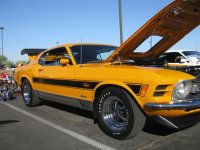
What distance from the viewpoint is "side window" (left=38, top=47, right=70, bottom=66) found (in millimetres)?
5934

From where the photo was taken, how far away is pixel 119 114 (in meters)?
4.36

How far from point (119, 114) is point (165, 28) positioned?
2.01 metres

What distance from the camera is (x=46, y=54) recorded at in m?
6.73

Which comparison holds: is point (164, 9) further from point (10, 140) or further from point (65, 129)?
point (10, 140)

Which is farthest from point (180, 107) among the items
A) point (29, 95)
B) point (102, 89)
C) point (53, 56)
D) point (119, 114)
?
point (29, 95)

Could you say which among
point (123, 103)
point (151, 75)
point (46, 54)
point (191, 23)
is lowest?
point (123, 103)

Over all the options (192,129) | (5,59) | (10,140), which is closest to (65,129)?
(10,140)

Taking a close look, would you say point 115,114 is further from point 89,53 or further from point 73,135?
point 89,53

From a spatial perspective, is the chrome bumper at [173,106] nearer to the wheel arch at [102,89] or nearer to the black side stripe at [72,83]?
the wheel arch at [102,89]

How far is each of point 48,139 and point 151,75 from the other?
6.00 ft

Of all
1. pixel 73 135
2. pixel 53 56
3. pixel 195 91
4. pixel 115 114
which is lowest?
pixel 73 135

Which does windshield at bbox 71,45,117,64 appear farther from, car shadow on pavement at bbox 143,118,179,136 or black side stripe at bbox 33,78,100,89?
car shadow on pavement at bbox 143,118,179,136

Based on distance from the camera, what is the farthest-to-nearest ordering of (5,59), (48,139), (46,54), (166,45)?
(5,59) → (46,54) → (166,45) → (48,139)

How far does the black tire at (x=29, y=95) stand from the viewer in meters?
7.03
